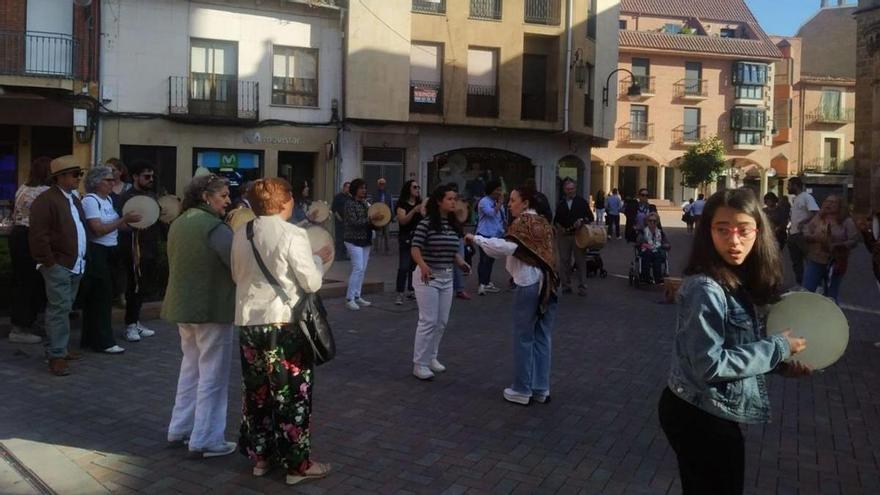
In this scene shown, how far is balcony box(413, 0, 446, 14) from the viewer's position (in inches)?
1040

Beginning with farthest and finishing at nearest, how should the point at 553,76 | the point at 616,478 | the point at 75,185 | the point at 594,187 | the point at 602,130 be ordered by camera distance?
the point at 594,187 < the point at 602,130 < the point at 553,76 < the point at 75,185 < the point at 616,478

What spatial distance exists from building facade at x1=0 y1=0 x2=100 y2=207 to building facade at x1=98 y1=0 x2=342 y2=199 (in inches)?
22.0

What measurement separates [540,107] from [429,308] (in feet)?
75.1

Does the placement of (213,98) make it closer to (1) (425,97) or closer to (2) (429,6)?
(1) (425,97)

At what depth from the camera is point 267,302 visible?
171 inches

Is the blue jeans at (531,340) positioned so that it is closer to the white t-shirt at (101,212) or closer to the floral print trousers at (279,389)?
the floral print trousers at (279,389)

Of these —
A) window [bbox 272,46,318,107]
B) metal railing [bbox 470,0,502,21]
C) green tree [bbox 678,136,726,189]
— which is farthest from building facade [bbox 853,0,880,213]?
green tree [bbox 678,136,726,189]

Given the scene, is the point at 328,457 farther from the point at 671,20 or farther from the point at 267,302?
the point at 671,20

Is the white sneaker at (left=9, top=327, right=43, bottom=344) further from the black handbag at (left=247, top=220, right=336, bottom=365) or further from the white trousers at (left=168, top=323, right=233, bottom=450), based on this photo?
the black handbag at (left=247, top=220, right=336, bottom=365)

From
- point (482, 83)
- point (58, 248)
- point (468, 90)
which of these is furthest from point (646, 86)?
point (58, 248)

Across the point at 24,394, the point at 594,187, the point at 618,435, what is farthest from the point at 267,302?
the point at 594,187

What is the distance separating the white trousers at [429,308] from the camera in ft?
22.5

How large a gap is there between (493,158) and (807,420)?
76.5 feet

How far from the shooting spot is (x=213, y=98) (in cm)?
2361
